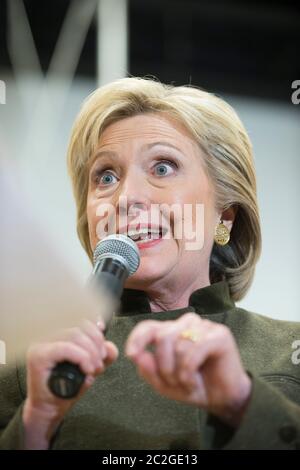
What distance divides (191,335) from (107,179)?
58cm

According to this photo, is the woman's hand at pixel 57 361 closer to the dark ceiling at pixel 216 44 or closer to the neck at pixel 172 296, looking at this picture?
the neck at pixel 172 296

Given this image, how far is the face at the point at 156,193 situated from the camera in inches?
44.4

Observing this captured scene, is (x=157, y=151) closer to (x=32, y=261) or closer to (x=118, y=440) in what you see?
(x=32, y=261)

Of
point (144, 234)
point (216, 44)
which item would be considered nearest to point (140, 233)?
point (144, 234)

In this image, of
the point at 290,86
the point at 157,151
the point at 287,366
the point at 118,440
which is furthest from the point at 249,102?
the point at 118,440

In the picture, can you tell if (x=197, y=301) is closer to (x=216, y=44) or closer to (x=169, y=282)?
(x=169, y=282)

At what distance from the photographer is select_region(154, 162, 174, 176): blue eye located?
1.18 m

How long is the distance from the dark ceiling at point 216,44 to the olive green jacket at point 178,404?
62 centimetres

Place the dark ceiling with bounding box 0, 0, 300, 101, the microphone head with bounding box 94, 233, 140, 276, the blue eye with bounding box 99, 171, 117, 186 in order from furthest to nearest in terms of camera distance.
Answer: the dark ceiling with bounding box 0, 0, 300, 101
the blue eye with bounding box 99, 171, 117, 186
the microphone head with bounding box 94, 233, 140, 276

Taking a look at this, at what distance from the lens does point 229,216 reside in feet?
4.33

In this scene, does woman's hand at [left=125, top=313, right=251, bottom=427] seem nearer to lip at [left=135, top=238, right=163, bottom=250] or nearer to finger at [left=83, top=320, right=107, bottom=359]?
finger at [left=83, top=320, right=107, bottom=359]

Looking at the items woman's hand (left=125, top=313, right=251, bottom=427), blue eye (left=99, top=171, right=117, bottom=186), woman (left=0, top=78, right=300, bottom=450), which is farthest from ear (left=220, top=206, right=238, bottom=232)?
woman's hand (left=125, top=313, right=251, bottom=427)

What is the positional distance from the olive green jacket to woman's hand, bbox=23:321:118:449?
0.04 metres

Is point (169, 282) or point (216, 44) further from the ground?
point (216, 44)
